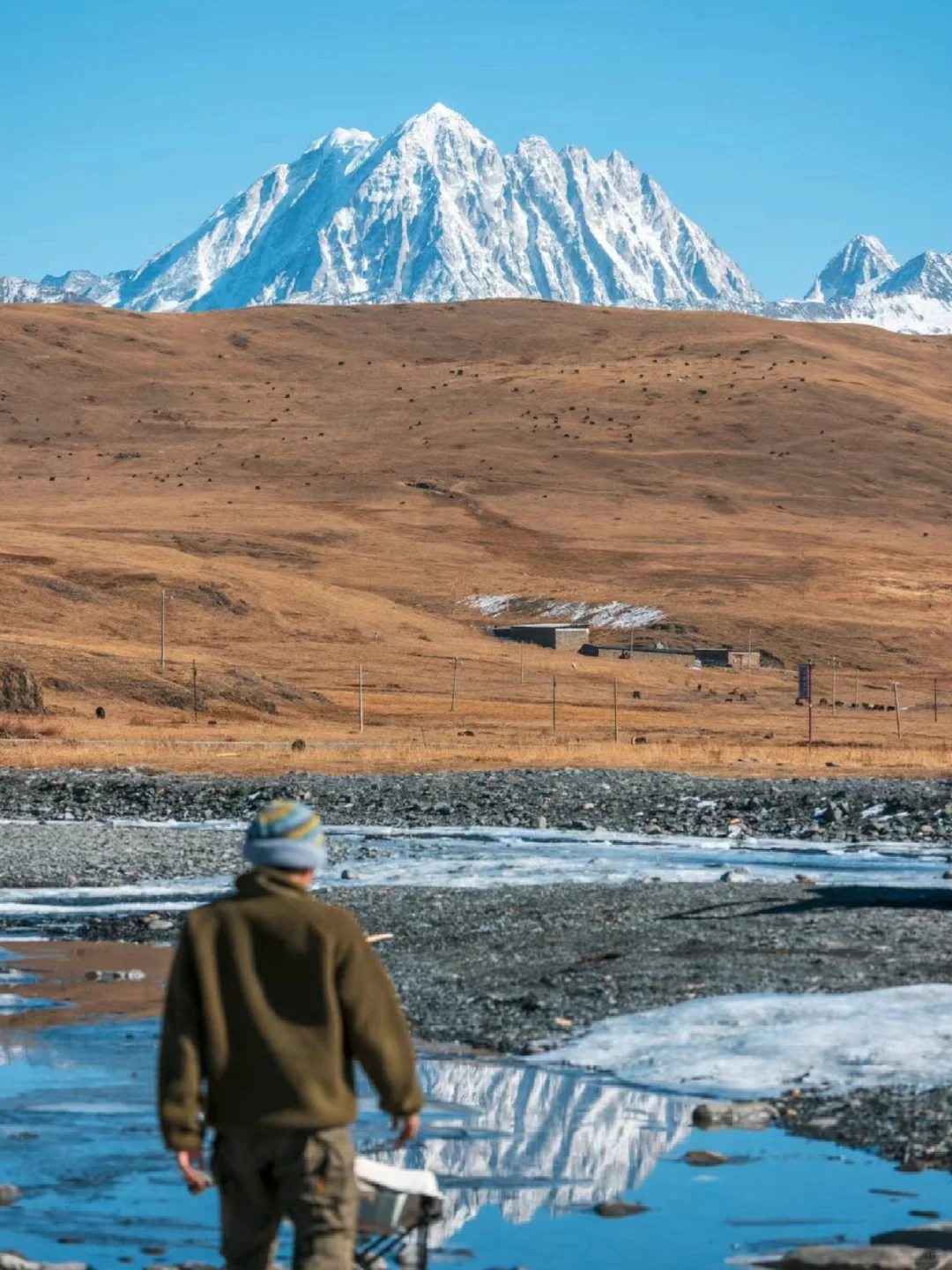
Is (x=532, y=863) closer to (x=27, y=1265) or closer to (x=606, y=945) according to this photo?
(x=606, y=945)

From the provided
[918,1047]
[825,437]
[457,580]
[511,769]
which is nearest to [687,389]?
[825,437]

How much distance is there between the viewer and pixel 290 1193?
744cm

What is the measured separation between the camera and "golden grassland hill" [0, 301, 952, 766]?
88312 millimetres

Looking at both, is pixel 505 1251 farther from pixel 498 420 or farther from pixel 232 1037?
pixel 498 420

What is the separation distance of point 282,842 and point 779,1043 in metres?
8.86

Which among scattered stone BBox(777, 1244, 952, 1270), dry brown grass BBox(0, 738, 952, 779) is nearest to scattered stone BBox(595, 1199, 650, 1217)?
scattered stone BBox(777, 1244, 952, 1270)

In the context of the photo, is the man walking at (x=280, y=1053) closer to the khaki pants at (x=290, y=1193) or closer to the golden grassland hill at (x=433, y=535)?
the khaki pants at (x=290, y=1193)

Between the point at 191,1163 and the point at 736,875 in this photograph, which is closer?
the point at 191,1163

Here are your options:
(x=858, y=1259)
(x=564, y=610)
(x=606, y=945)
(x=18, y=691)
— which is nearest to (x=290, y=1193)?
(x=858, y=1259)

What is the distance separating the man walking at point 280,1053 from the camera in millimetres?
7344

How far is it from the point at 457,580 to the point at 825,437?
6902 cm

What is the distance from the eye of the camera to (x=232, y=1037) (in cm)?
739

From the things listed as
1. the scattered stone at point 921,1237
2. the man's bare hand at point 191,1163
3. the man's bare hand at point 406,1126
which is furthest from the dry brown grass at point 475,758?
the man's bare hand at point 191,1163

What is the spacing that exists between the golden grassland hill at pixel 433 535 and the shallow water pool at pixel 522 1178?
5153 cm
